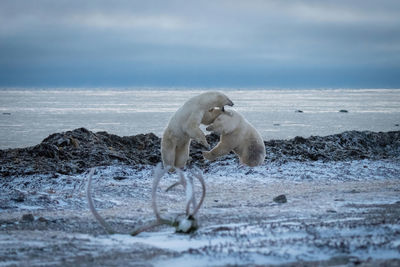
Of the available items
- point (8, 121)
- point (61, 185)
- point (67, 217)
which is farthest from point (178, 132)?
point (8, 121)

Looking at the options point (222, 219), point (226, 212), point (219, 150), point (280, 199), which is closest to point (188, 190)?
point (222, 219)

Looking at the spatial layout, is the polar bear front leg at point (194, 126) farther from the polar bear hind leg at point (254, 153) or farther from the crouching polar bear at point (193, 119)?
the polar bear hind leg at point (254, 153)

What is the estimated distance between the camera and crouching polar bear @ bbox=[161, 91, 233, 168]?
7.70m

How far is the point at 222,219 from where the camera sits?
22.1 ft

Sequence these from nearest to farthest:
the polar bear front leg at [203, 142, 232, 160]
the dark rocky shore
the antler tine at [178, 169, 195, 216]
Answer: the antler tine at [178, 169, 195, 216] < the polar bear front leg at [203, 142, 232, 160] < the dark rocky shore

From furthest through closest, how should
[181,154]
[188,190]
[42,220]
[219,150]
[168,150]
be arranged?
1. [181,154]
2. [168,150]
3. [219,150]
4. [42,220]
5. [188,190]

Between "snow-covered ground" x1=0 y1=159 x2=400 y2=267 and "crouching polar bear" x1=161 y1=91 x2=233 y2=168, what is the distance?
938 millimetres

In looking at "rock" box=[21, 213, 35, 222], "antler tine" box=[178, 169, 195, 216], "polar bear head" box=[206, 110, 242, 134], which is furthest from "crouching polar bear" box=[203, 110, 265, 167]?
"rock" box=[21, 213, 35, 222]

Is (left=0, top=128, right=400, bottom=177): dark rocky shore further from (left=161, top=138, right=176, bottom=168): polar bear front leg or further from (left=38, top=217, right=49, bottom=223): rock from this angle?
(left=38, top=217, right=49, bottom=223): rock

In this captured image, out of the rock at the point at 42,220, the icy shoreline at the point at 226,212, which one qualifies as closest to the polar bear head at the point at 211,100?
the icy shoreline at the point at 226,212

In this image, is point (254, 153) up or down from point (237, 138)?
down

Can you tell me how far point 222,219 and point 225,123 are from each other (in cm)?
178

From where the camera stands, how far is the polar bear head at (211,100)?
25.3 feet

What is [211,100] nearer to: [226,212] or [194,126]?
[194,126]
